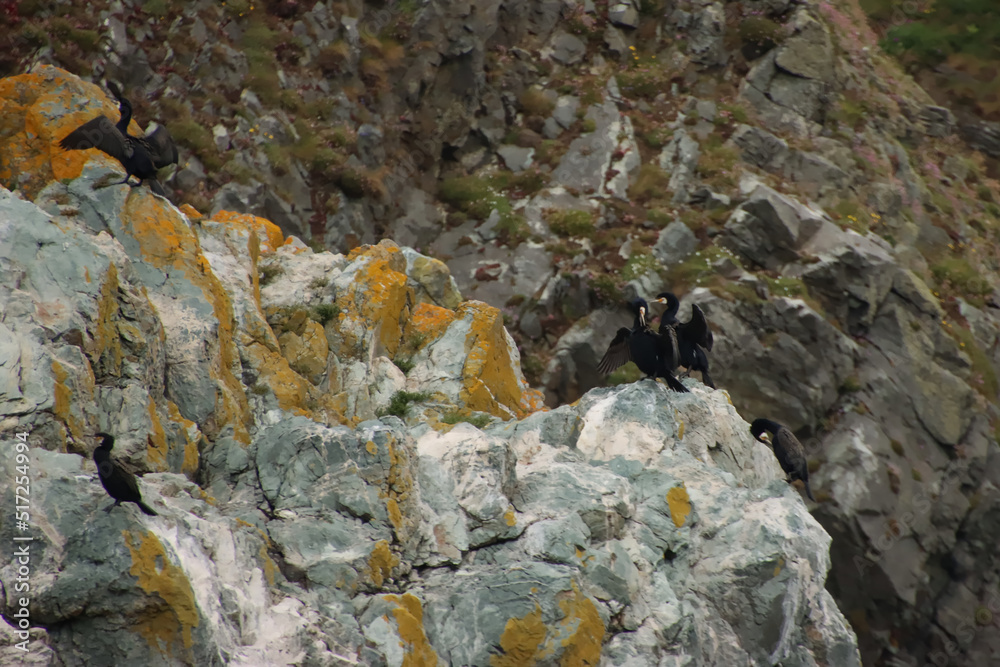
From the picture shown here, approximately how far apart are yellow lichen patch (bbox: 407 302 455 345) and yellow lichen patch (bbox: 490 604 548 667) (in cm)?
870

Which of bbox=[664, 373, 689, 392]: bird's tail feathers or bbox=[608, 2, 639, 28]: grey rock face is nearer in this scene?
bbox=[664, 373, 689, 392]: bird's tail feathers

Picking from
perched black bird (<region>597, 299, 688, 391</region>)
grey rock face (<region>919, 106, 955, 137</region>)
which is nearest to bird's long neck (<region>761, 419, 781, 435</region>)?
perched black bird (<region>597, 299, 688, 391</region>)

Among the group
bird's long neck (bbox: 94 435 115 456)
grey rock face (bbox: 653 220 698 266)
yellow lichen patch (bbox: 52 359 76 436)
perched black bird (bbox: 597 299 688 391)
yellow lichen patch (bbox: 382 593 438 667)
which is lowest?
grey rock face (bbox: 653 220 698 266)

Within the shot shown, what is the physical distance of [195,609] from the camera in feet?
24.1

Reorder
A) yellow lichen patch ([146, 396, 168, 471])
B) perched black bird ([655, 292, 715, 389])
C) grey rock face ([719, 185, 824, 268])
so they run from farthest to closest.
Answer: grey rock face ([719, 185, 824, 268])
perched black bird ([655, 292, 715, 389])
yellow lichen patch ([146, 396, 168, 471])

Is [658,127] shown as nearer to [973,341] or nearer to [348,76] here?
[348,76]

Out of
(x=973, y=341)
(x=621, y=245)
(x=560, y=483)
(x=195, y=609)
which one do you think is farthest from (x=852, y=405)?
(x=195, y=609)

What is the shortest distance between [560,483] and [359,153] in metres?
20.2

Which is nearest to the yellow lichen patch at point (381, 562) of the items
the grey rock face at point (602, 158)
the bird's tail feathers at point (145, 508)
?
the bird's tail feathers at point (145, 508)

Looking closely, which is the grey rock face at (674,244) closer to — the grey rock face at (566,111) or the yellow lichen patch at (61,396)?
the grey rock face at (566,111)

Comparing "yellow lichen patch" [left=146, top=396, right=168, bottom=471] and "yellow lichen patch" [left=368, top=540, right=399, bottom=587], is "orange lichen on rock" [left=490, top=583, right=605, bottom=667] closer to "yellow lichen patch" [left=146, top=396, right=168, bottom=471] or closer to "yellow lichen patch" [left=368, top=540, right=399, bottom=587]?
"yellow lichen patch" [left=368, top=540, right=399, bottom=587]

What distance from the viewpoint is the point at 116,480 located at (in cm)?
732

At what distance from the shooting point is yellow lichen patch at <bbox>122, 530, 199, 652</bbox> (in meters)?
7.21

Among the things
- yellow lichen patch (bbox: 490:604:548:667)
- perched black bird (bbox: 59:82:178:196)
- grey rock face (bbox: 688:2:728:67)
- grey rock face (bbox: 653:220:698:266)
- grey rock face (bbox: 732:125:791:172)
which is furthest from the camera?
grey rock face (bbox: 688:2:728:67)
